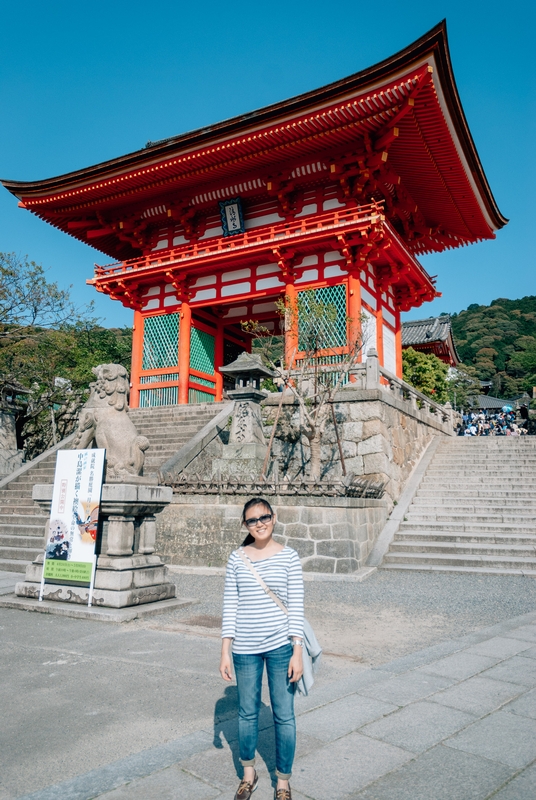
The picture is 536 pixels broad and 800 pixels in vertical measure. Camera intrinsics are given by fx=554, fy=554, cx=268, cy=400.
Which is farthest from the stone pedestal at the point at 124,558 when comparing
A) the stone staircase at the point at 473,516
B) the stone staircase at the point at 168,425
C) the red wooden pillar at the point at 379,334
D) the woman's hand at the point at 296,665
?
the red wooden pillar at the point at 379,334

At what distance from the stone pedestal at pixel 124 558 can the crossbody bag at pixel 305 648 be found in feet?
12.1

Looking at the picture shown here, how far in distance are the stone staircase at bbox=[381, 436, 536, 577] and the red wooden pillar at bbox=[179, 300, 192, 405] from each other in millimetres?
7289

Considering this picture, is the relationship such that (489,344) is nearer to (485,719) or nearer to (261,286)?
(261,286)

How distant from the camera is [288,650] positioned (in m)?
2.45

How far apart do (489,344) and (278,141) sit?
2283 inches

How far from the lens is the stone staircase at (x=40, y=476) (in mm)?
9508

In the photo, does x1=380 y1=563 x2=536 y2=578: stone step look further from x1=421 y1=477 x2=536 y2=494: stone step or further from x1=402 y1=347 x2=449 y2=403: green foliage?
x1=402 y1=347 x2=449 y2=403: green foliage

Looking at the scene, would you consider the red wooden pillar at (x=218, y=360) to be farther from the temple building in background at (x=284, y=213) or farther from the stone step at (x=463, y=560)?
the stone step at (x=463, y=560)

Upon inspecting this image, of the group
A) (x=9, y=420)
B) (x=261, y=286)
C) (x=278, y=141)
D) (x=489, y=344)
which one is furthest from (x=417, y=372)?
(x=489, y=344)

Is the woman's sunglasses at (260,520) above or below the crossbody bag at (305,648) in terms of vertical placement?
above

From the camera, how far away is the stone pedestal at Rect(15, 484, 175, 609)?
5.88 m

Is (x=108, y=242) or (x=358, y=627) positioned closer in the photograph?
(x=358, y=627)

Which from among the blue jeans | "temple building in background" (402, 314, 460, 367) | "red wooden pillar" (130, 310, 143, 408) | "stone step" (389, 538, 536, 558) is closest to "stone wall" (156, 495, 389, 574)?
"stone step" (389, 538, 536, 558)

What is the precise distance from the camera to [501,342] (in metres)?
66.6
